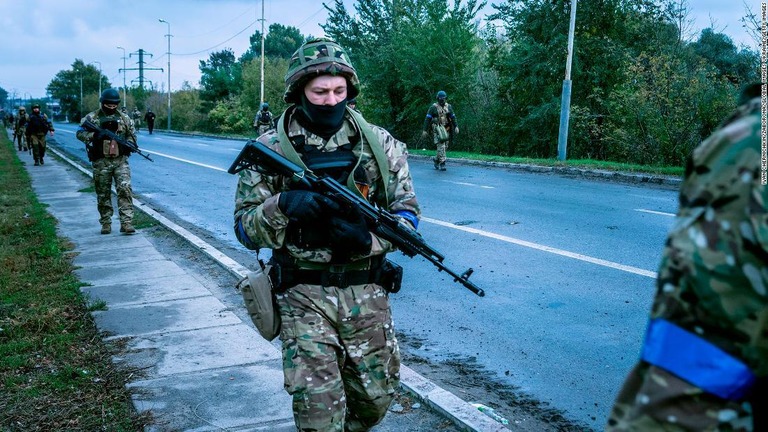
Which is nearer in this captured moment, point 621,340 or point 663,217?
point 621,340

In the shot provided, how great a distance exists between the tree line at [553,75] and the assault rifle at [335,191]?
14.1 metres

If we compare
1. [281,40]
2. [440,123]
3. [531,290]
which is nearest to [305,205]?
[531,290]

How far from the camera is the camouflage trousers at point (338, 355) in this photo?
8.87 ft

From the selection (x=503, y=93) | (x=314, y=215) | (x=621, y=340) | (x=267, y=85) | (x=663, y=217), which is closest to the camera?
(x=314, y=215)

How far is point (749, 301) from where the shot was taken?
1030 mm

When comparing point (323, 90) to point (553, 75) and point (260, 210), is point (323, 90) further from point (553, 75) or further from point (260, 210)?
point (553, 75)

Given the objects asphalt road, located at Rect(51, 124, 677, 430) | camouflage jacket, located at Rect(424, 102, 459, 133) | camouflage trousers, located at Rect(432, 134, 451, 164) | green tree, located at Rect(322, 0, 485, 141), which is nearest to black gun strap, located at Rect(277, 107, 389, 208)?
asphalt road, located at Rect(51, 124, 677, 430)

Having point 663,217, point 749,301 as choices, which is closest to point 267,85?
point 663,217

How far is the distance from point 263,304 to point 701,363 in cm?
205

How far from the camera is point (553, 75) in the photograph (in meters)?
23.2

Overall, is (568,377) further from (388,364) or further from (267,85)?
(267,85)

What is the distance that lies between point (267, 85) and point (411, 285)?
43943mm

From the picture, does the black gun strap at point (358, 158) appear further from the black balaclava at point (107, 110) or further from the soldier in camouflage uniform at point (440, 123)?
the soldier in camouflage uniform at point (440, 123)

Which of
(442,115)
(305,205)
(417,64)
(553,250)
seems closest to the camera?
(305,205)
